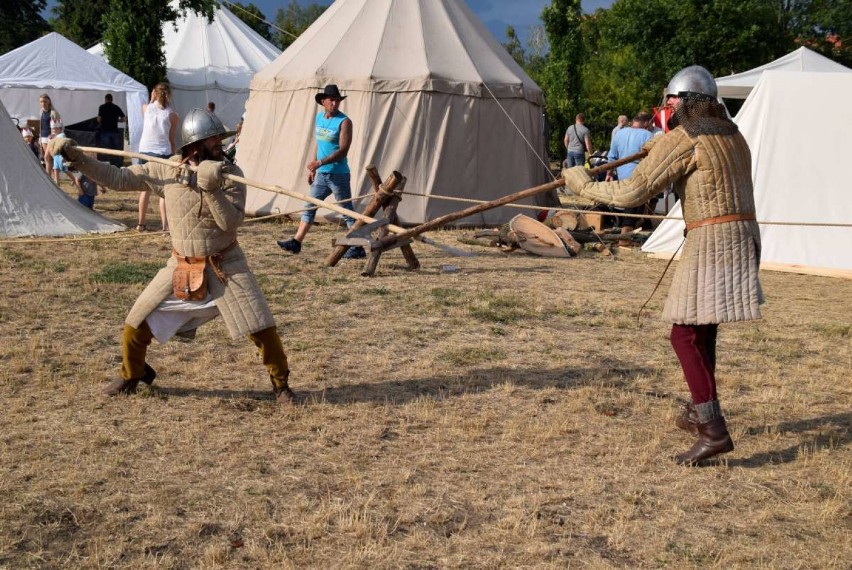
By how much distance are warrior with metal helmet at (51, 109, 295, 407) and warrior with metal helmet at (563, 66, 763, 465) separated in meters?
1.70

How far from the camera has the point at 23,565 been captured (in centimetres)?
294

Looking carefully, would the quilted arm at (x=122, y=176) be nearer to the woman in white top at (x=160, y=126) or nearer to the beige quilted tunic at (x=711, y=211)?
the beige quilted tunic at (x=711, y=211)

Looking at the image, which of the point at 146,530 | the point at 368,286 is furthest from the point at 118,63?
the point at 146,530

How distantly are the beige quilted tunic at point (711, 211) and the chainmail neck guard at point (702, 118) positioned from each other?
0.09 ft

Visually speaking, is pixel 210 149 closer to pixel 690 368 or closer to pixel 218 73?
pixel 690 368

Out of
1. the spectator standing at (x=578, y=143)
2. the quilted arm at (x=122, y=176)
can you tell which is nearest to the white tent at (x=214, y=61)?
the spectator standing at (x=578, y=143)

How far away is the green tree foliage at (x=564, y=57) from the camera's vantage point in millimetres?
26750

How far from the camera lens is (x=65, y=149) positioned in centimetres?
425

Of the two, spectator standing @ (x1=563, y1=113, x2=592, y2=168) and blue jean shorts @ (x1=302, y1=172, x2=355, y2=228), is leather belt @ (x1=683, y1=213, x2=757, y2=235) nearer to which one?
blue jean shorts @ (x1=302, y1=172, x2=355, y2=228)

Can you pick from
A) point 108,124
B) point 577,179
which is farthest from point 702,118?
point 108,124

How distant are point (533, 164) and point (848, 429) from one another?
8799mm

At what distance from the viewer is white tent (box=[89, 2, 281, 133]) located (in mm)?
24078

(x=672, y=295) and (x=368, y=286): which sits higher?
(x=672, y=295)

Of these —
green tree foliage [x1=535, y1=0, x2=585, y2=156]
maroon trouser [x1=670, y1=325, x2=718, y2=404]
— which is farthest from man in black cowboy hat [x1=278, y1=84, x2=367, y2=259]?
green tree foliage [x1=535, y1=0, x2=585, y2=156]
